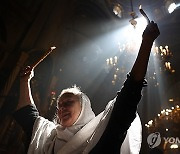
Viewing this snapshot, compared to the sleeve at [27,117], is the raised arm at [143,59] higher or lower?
higher

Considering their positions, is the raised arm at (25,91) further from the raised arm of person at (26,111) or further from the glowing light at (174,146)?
the glowing light at (174,146)

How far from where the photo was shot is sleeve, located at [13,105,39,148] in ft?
8.95

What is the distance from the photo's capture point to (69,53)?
10250 millimetres

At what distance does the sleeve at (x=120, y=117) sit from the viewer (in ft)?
5.90

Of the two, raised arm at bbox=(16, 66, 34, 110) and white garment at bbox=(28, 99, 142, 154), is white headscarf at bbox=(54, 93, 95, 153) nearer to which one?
white garment at bbox=(28, 99, 142, 154)

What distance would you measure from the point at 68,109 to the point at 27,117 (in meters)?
0.72

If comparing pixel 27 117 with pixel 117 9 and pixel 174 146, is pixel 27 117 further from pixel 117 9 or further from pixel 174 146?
pixel 174 146

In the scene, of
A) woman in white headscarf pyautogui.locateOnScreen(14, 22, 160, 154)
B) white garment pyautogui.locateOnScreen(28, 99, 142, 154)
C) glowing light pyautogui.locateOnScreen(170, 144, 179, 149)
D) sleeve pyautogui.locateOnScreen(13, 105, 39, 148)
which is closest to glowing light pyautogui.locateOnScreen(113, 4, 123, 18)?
glowing light pyautogui.locateOnScreen(170, 144, 179, 149)

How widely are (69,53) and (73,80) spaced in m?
1.38

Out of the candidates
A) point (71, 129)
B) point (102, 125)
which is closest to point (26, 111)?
point (71, 129)

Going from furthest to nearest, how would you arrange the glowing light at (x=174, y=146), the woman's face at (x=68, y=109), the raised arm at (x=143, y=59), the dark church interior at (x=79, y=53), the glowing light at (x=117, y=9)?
1. the glowing light at (x=117, y=9)
2. the glowing light at (x=174, y=146)
3. the dark church interior at (x=79, y=53)
4. the woman's face at (x=68, y=109)
5. the raised arm at (x=143, y=59)

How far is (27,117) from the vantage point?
2824mm

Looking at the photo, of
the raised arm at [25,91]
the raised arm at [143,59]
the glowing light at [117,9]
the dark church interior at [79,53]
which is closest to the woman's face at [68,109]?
the raised arm at [25,91]

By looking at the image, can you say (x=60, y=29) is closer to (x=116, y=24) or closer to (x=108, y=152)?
(x=116, y=24)
